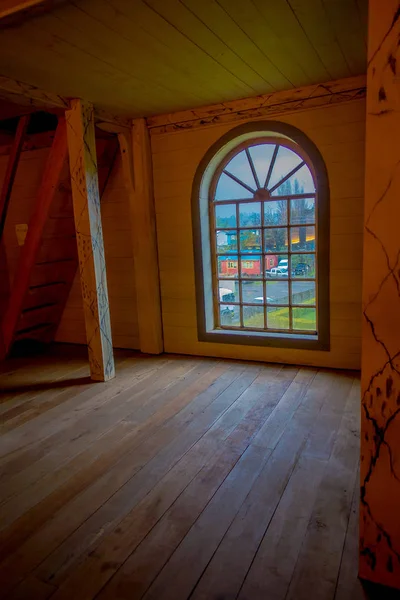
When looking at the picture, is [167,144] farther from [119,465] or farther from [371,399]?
[371,399]

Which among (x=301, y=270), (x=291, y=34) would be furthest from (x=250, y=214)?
(x=291, y=34)

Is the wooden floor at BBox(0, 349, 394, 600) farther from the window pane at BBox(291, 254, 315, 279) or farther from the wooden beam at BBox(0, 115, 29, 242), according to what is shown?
the wooden beam at BBox(0, 115, 29, 242)

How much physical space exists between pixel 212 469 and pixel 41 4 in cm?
238

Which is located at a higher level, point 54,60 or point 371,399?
point 54,60

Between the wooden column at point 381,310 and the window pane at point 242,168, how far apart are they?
2.63 m

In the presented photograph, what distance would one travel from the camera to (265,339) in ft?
12.5

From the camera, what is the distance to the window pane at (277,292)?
3.85m

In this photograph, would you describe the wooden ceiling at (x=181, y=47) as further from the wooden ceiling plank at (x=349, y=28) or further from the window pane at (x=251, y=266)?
the window pane at (x=251, y=266)

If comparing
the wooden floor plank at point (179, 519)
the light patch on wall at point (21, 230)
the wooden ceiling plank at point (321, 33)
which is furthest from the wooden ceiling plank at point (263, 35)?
the light patch on wall at point (21, 230)

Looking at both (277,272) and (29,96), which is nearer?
(29,96)

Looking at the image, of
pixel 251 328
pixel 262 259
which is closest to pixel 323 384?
pixel 251 328

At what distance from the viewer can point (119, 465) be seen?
2.26m

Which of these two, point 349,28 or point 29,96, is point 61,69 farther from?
point 349,28

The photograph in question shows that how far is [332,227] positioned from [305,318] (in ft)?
2.89
